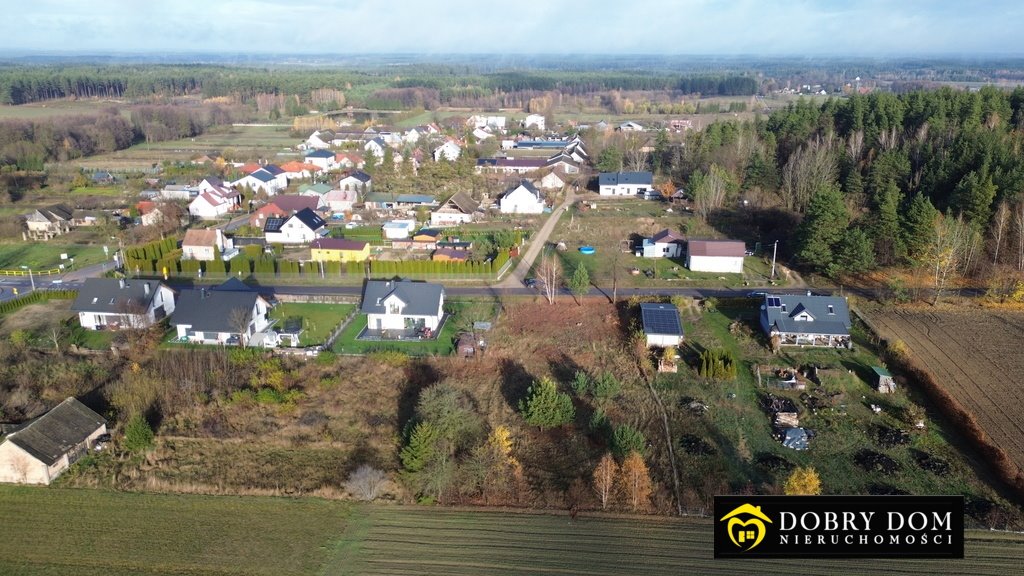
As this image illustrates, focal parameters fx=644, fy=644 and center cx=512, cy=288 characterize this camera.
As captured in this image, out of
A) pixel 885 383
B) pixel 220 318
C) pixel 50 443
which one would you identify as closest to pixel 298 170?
pixel 220 318

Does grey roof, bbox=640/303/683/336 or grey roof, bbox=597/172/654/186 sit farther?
grey roof, bbox=597/172/654/186

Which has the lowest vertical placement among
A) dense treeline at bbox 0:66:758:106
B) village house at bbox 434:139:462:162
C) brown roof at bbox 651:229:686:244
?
brown roof at bbox 651:229:686:244

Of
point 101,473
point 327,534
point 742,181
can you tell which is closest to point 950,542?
point 327,534

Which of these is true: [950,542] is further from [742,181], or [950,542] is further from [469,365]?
[742,181]

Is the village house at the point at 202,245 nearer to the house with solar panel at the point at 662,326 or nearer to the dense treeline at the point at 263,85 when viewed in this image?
the house with solar panel at the point at 662,326

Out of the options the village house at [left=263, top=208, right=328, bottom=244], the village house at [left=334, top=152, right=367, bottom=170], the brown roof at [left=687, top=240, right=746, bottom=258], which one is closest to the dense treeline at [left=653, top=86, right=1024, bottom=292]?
the brown roof at [left=687, top=240, right=746, bottom=258]

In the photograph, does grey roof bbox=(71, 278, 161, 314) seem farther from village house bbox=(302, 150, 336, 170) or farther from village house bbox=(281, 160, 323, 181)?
village house bbox=(302, 150, 336, 170)

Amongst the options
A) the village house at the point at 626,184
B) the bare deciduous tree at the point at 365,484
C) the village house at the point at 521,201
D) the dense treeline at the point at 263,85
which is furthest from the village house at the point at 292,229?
the dense treeline at the point at 263,85
